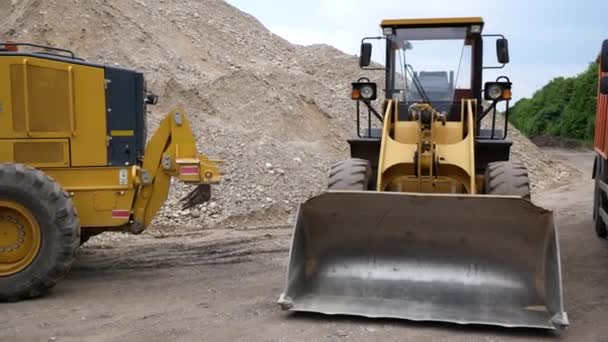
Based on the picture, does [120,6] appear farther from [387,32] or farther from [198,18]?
[387,32]

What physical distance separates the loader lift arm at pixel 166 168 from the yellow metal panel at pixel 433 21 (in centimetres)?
255

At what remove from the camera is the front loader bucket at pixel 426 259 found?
6.04m

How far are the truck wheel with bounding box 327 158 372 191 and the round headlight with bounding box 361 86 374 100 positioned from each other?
92 cm

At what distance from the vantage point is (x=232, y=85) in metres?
16.8

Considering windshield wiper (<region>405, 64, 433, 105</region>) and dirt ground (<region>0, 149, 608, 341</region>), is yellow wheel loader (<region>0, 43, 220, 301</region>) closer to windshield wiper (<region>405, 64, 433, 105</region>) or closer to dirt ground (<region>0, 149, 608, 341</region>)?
dirt ground (<region>0, 149, 608, 341</region>)

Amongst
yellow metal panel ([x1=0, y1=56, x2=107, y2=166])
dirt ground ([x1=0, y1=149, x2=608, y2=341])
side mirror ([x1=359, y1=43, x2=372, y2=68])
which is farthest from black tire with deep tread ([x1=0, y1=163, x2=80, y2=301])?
side mirror ([x1=359, y1=43, x2=372, y2=68])

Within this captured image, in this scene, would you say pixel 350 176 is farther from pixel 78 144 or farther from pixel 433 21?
pixel 78 144

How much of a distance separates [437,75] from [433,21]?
0.58 m

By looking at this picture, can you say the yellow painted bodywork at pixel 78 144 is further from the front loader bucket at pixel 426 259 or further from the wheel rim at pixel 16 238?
the front loader bucket at pixel 426 259

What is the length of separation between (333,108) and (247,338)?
12.9 meters

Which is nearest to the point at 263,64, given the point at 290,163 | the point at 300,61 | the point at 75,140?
the point at 300,61

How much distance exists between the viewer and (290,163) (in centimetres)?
1382

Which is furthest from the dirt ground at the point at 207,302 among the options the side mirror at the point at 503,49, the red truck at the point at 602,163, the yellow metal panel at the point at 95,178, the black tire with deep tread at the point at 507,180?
the side mirror at the point at 503,49

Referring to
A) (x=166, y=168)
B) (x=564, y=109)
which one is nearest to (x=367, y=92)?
(x=166, y=168)
